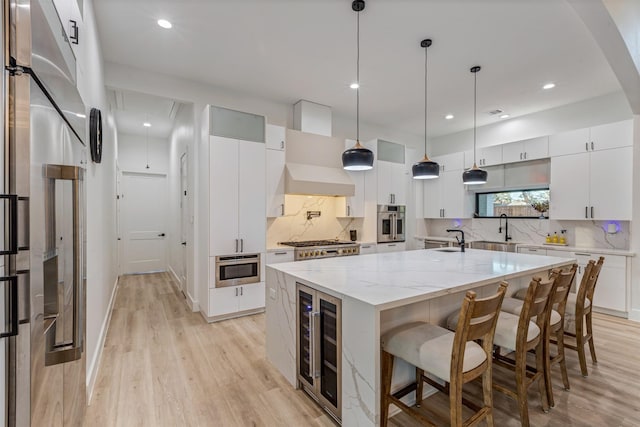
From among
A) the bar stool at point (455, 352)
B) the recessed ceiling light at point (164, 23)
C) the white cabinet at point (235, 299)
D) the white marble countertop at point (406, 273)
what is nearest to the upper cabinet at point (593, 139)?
the white marble countertop at point (406, 273)

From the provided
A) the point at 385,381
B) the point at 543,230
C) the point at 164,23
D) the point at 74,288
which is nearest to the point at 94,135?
the point at 164,23

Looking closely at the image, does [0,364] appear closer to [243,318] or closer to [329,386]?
[329,386]

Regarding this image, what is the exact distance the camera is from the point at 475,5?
265cm

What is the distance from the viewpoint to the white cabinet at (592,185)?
412 centimetres

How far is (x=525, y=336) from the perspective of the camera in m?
1.91

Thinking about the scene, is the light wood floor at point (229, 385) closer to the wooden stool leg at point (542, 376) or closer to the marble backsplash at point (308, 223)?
the wooden stool leg at point (542, 376)

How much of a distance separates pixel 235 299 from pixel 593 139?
218 inches

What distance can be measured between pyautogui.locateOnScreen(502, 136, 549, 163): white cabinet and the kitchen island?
2.63 m

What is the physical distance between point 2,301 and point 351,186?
445cm

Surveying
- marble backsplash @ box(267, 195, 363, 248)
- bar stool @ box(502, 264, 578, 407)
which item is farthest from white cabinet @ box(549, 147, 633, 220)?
marble backsplash @ box(267, 195, 363, 248)

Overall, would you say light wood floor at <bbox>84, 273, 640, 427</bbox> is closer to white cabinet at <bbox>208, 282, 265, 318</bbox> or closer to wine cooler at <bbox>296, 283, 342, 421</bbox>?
wine cooler at <bbox>296, 283, 342, 421</bbox>

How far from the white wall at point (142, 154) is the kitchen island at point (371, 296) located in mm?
5714

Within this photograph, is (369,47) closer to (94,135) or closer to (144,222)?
(94,135)

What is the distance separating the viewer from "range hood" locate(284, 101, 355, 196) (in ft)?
14.8
